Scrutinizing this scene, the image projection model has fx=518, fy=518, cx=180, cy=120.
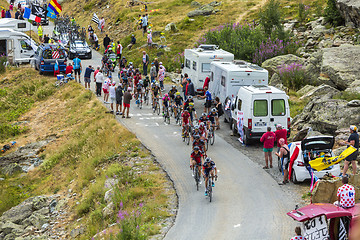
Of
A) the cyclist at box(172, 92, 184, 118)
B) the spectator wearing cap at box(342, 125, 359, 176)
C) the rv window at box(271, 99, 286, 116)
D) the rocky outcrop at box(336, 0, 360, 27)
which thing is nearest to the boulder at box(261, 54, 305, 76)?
the rocky outcrop at box(336, 0, 360, 27)

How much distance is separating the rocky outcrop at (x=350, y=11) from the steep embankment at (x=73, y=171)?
1972cm

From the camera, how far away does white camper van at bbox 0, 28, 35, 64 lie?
41938mm

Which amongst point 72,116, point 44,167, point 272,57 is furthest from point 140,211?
point 272,57

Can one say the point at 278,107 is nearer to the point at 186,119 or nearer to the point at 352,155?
the point at 186,119

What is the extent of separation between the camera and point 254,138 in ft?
72.4

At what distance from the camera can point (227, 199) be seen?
16547mm

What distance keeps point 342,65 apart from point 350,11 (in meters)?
10.1

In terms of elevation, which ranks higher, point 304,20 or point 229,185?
point 304,20

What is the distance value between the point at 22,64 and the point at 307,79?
24133mm

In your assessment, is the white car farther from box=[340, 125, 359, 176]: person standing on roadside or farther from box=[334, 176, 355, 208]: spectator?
box=[334, 176, 355, 208]: spectator

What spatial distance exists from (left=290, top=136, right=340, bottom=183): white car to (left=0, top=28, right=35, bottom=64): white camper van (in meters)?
30.8

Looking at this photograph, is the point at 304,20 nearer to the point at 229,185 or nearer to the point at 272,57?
the point at 272,57

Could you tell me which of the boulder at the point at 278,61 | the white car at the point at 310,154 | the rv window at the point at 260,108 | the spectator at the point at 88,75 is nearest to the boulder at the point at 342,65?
the boulder at the point at 278,61

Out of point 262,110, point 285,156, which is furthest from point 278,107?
point 285,156
